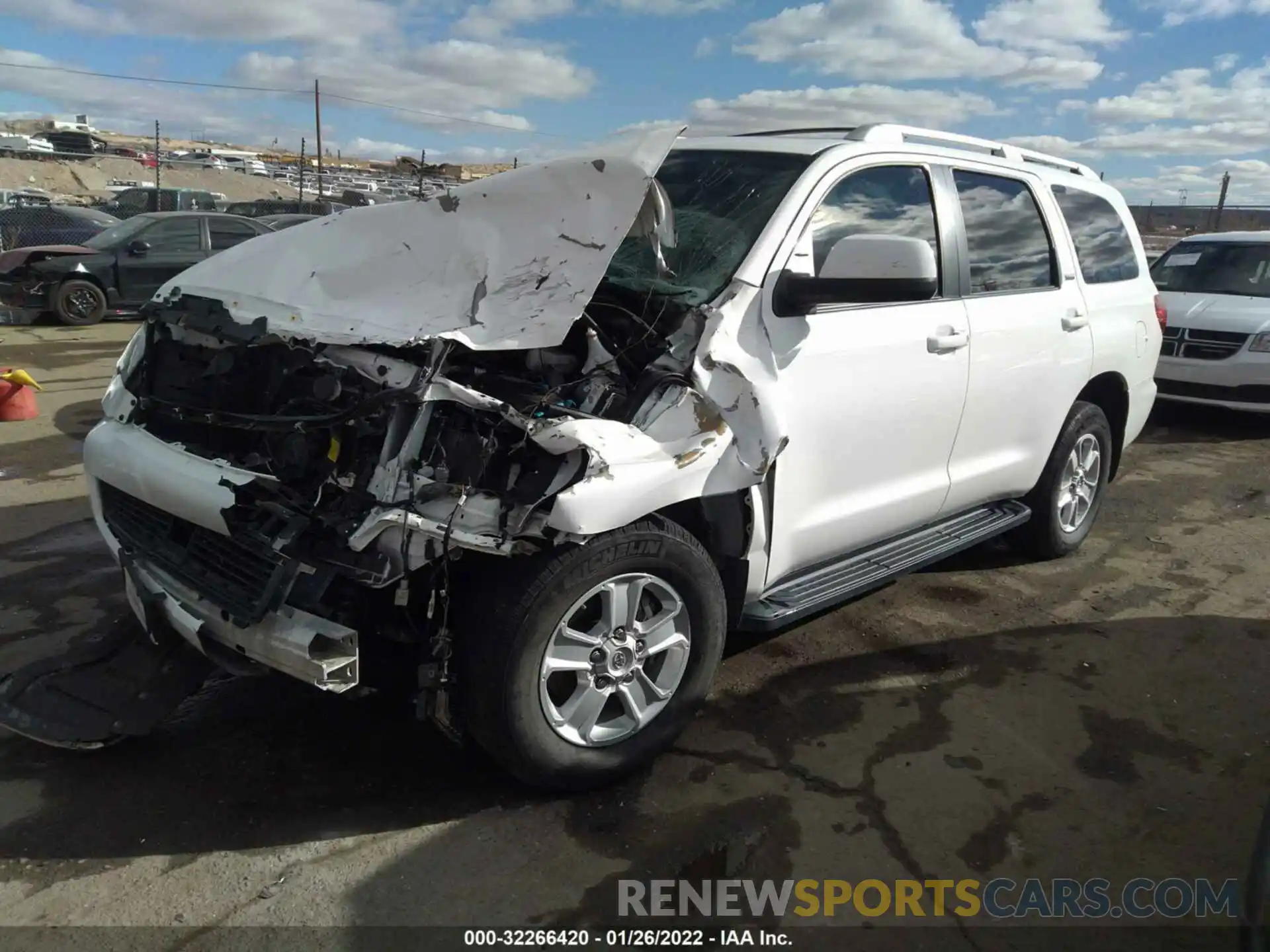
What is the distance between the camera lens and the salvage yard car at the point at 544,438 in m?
2.67

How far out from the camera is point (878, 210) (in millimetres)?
3711

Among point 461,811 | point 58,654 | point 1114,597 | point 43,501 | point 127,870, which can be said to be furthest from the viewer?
point 43,501

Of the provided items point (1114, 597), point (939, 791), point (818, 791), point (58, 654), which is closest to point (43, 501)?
point (58, 654)

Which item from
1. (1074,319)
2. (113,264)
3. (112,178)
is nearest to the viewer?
(1074,319)

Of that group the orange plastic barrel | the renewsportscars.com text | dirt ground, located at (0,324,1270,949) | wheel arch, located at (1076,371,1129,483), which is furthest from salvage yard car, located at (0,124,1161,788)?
the orange plastic barrel

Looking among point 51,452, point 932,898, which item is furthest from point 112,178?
point 932,898

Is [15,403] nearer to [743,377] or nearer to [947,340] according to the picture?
[743,377]

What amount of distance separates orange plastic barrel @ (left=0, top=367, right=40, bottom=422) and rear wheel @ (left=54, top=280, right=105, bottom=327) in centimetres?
542

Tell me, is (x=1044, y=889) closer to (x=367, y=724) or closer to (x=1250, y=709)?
(x=1250, y=709)

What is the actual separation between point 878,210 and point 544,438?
6.10 feet

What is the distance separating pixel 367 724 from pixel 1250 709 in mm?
3385

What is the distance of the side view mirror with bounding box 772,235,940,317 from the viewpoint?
10.1 feet

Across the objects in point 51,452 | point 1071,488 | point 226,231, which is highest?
point 226,231

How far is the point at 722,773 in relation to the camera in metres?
3.20
